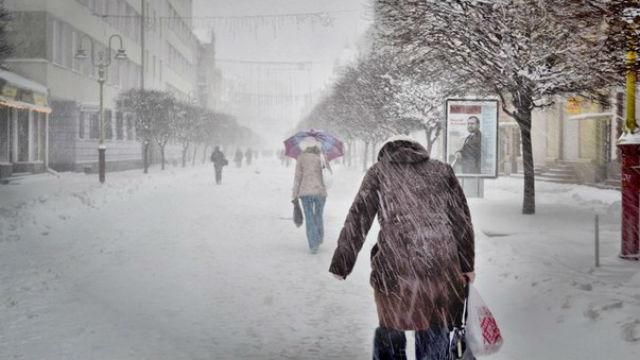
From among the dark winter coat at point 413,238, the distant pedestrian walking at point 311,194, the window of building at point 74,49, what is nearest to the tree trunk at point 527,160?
the distant pedestrian walking at point 311,194

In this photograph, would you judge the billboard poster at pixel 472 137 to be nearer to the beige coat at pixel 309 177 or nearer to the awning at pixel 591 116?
the beige coat at pixel 309 177

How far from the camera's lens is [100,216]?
628 inches

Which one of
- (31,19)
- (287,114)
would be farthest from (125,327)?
(287,114)

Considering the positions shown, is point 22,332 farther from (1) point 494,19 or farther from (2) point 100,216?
(2) point 100,216

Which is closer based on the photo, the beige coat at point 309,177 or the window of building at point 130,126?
the beige coat at point 309,177

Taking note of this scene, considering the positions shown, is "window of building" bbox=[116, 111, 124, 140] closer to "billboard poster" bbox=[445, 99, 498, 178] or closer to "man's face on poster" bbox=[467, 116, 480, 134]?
"billboard poster" bbox=[445, 99, 498, 178]

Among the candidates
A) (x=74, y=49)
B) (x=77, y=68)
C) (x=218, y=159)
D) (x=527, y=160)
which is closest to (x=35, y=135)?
(x=77, y=68)

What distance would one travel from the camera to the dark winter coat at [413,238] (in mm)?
3607

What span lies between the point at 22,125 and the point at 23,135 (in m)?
0.48

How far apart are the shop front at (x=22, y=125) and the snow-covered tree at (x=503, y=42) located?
20084 mm

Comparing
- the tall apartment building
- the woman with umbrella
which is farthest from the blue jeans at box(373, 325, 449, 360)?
the tall apartment building

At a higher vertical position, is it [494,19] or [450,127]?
[494,19]

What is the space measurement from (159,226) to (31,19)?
2427 centimetres

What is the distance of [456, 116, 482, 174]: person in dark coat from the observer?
14156mm
